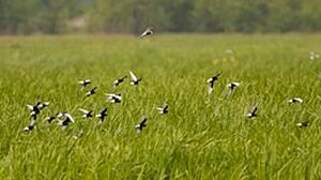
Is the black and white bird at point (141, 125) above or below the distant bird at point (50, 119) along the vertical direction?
below

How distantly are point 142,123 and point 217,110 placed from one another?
1028 millimetres

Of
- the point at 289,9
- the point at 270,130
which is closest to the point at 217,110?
the point at 270,130

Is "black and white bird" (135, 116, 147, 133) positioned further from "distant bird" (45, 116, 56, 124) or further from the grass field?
"distant bird" (45, 116, 56, 124)

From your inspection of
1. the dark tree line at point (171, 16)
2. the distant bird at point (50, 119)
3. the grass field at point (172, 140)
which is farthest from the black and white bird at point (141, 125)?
the dark tree line at point (171, 16)

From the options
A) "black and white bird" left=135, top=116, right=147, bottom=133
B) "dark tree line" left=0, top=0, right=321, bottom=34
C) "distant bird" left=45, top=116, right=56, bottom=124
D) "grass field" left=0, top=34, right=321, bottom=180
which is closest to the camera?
"grass field" left=0, top=34, right=321, bottom=180

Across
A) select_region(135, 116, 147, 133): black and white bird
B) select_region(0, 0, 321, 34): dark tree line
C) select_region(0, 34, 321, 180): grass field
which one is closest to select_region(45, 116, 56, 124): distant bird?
select_region(0, 34, 321, 180): grass field

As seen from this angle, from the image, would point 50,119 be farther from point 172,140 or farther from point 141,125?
point 172,140

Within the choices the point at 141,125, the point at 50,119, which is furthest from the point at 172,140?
the point at 50,119

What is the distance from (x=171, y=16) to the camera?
405ft

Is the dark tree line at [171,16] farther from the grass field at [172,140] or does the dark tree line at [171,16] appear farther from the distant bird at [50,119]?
the distant bird at [50,119]

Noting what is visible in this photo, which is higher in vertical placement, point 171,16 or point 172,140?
point 172,140

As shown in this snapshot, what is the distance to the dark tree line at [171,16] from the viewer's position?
11575 centimetres

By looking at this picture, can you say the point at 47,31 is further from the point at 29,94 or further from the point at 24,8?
the point at 29,94

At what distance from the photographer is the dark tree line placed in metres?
116
